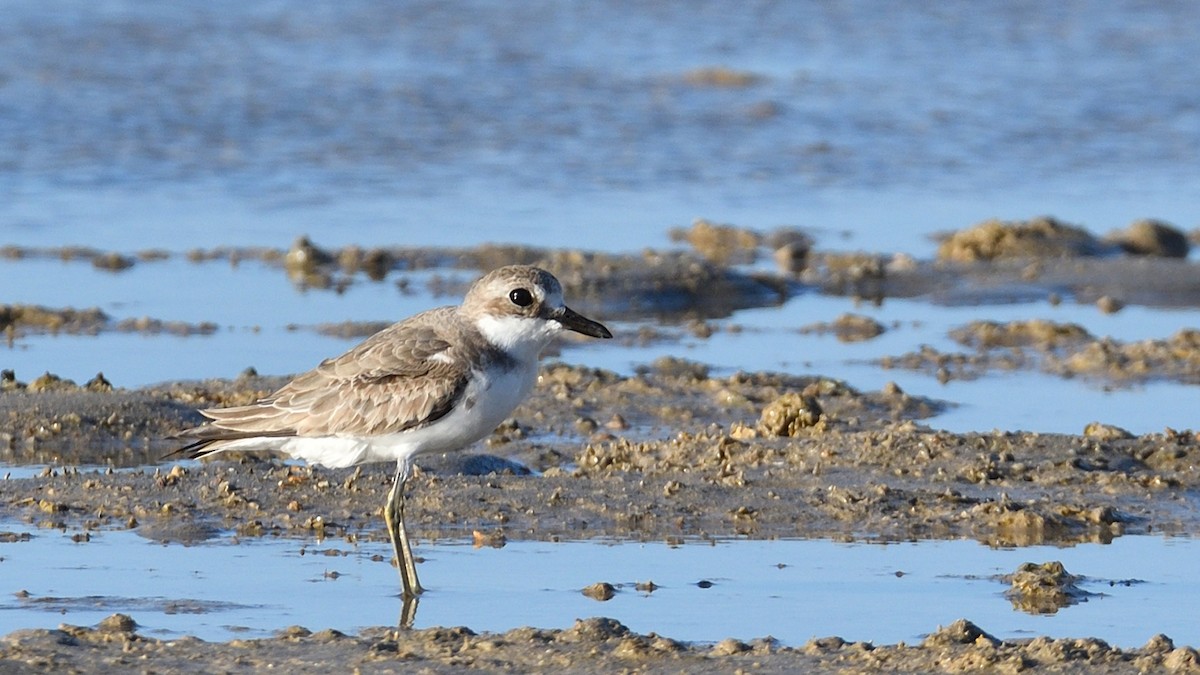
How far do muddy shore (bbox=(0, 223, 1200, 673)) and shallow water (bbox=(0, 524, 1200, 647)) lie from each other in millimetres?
197

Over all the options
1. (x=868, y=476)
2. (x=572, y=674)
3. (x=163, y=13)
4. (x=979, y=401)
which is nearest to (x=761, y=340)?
Result: (x=979, y=401)

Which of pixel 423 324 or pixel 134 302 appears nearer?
pixel 423 324

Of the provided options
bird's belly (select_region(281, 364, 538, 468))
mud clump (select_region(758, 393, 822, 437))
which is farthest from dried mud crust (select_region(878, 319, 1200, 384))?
bird's belly (select_region(281, 364, 538, 468))

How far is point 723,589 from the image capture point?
21.9 ft

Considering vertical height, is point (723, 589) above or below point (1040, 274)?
below

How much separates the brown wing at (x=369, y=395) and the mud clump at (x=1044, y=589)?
1.97 meters

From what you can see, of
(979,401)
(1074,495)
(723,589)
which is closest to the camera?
(723,589)

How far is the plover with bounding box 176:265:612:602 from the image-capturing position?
6.79m

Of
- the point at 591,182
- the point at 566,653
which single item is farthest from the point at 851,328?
the point at 566,653

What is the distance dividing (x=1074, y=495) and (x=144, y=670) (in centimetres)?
402

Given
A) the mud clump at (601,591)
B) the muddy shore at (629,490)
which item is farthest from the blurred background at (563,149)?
the mud clump at (601,591)

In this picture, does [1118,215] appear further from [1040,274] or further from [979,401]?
[979,401]

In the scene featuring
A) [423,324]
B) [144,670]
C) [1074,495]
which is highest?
[423,324]

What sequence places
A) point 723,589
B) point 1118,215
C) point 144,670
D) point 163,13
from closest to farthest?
point 144,670, point 723,589, point 1118,215, point 163,13
